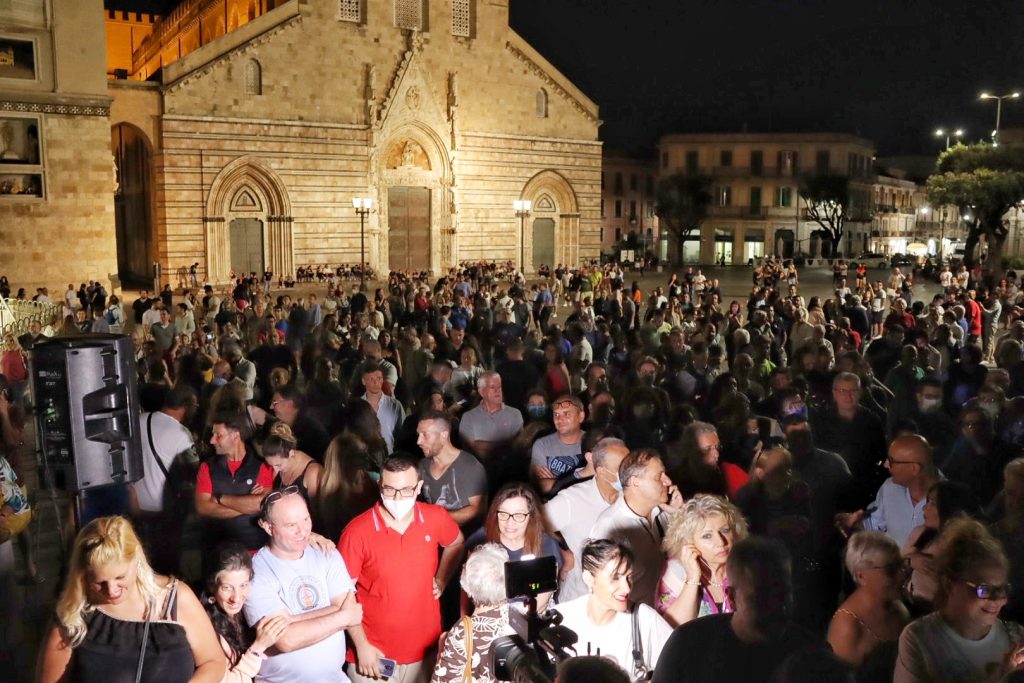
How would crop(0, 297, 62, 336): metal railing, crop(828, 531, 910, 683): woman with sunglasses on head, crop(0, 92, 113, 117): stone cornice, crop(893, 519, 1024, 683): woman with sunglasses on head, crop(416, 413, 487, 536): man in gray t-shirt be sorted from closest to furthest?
crop(893, 519, 1024, 683): woman with sunglasses on head, crop(828, 531, 910, 683): woman with sunglasses on head, crop(416, 413, 487, 536): man in gray t-shirt, crop(0, 297, 62, 336): metal railing, crop(0, 92, 113, 117): stone cornice

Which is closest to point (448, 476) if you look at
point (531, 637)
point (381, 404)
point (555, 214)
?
point (531, 637)

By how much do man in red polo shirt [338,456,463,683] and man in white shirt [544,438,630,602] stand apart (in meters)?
0.82

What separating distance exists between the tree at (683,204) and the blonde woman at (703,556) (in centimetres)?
5684

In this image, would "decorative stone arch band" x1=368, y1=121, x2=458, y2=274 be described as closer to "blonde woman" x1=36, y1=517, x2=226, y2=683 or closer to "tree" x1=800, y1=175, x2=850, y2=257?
"blonde woman" x1=36, y1=517, x2=226, y2=683

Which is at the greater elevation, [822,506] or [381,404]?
[381,404]

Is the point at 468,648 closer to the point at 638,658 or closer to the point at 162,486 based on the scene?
the point at 638,658

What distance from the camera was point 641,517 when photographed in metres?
4.67

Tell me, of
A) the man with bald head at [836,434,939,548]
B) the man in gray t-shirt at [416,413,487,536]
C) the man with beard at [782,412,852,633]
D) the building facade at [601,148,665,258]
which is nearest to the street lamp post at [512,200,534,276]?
the building facade at [601,148,665,258]

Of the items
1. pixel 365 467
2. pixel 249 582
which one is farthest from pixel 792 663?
pixel 365 467

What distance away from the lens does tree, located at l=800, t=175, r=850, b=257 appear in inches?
2360

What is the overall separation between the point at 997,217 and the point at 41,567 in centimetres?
3638

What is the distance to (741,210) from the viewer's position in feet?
205

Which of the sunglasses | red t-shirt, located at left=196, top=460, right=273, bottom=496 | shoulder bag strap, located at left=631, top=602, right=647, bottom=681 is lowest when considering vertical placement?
shoulder bag strap, located at left=631, top=602, right=647, bottom=681

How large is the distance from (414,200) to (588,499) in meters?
29.4
